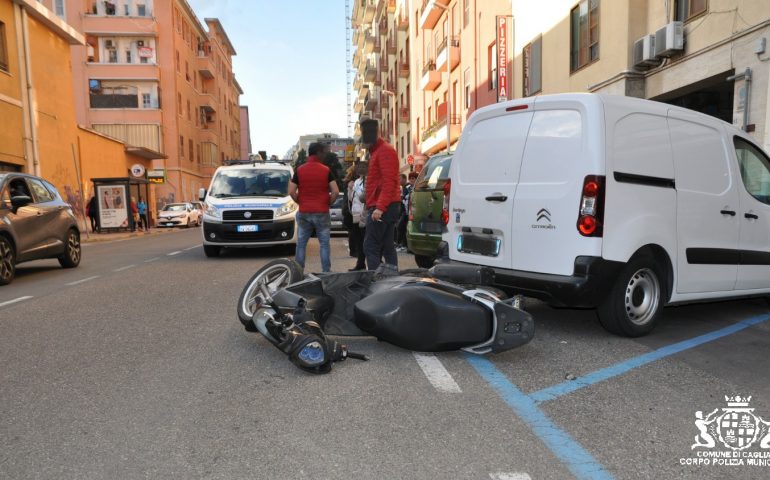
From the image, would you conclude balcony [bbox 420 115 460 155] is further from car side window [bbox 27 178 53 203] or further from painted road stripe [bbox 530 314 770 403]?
painted road stripe [bbox 530 314 770 403]

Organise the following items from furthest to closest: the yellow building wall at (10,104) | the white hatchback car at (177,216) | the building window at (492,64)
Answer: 1. the white hatchback car at (177,216)
2. the building window at (492,64)
3. the yellow building wall at (10,104)

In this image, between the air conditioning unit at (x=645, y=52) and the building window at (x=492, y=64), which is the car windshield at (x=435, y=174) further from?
the building window at (x=492, y=64)

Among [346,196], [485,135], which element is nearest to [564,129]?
[485,135]

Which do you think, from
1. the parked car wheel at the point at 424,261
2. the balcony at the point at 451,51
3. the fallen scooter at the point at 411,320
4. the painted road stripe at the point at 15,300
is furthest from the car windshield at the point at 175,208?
the fallen scooter at the point at 411,320

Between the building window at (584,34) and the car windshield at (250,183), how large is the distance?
9059mm

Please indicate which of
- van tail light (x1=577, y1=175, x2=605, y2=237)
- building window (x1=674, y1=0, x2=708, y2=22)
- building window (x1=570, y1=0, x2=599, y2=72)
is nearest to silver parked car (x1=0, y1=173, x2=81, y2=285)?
van tail light (x1=577, y1=175, x2=605, y2=237)

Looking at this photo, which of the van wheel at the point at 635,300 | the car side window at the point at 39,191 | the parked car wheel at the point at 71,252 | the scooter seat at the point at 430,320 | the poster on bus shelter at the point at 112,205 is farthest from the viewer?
the poster on bus shelter at the point at 112,205

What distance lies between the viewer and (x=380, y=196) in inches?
249

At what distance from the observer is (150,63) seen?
143ft

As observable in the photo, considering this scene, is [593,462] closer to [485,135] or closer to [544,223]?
[544,223]

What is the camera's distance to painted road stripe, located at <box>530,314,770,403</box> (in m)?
3.53

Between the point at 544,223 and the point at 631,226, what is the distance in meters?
0.66

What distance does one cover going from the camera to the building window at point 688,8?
11789mm

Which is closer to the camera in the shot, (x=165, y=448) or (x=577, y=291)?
(x=165, y=448)
